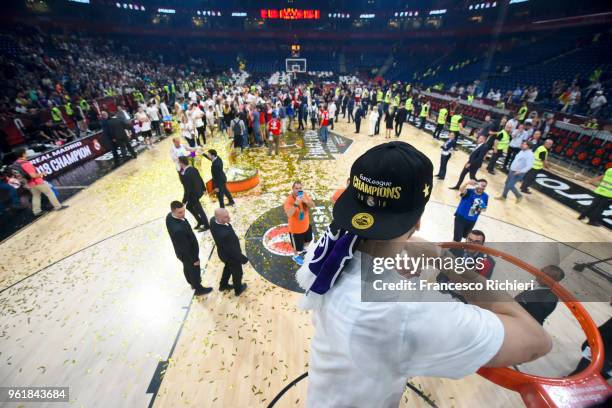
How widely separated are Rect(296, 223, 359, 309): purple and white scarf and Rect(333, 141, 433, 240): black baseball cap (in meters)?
0.10

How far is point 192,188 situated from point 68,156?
8016mm

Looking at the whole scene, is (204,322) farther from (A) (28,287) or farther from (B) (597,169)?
(B) (597,169)

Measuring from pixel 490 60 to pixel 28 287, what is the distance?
121ft

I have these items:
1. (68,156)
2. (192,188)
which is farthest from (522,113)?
(68,156)

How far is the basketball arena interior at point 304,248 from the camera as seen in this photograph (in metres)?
1.07

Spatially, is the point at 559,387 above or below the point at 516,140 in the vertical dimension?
above

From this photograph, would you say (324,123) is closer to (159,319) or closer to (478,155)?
(478,155)

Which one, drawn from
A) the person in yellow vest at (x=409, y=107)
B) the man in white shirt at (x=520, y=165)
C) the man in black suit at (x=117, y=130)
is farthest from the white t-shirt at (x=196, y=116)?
the person in yellow vest at (x=409, y=107)

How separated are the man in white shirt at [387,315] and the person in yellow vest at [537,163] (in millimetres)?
10087

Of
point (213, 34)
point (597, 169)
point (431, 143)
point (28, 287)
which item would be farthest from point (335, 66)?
point (28, 287)

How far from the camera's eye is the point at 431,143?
1498 cm

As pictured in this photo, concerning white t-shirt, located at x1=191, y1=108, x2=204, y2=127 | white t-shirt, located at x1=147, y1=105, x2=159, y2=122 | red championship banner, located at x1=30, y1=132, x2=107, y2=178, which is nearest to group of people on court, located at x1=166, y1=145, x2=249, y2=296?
red championship banner, located at x1=30, y1=132, x2=107, y2=178

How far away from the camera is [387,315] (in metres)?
0.98

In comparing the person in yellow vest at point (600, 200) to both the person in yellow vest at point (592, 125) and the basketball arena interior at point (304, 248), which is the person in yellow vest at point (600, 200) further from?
the person in yellow vest at point (592, 125)
